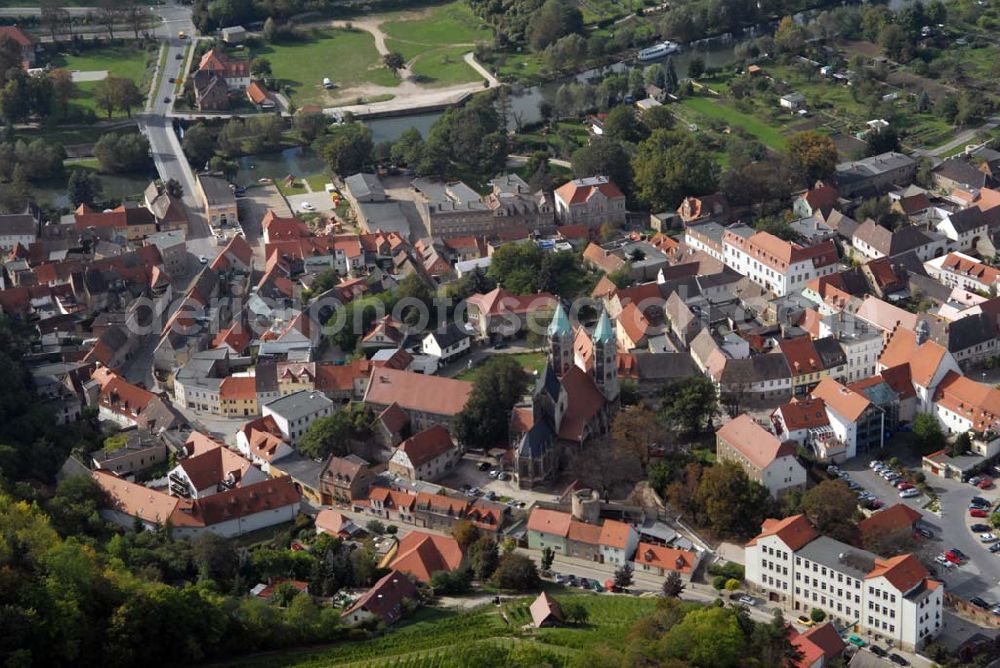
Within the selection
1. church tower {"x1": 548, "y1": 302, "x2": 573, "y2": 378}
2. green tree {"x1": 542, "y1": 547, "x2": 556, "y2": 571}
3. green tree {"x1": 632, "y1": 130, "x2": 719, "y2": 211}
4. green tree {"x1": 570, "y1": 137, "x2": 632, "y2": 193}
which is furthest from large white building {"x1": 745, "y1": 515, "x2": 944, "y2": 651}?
green tree {"x1": 570, "y1": 137, "x2": 632, "y2": 193}

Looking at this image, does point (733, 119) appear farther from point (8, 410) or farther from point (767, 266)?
point (8, 410)

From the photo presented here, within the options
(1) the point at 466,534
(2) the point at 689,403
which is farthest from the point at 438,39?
(1) the point at 466,534

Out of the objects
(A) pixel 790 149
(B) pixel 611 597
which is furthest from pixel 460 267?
(B) pixel 611 597

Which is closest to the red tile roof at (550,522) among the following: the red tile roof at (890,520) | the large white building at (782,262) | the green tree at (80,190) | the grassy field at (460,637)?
the grassy field at (460,637)

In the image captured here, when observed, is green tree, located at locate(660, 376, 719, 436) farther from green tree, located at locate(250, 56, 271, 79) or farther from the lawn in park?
green tree, located at locate(250, 56, 271, 79)

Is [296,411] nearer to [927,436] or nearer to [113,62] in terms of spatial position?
Result: [927,436]
